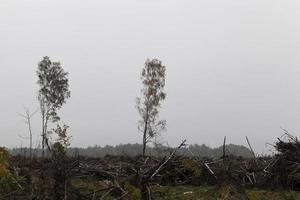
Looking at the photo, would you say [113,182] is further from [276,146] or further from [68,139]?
[276,146]

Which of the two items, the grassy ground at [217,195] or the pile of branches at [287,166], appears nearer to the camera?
the grassy ground at [217,195]

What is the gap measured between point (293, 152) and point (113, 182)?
373 centimetres

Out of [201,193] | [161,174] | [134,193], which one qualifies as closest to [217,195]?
[201,193]

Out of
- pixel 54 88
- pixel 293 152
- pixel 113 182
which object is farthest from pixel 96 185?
pixel 54 88

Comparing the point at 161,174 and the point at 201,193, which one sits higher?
the point at 161,174

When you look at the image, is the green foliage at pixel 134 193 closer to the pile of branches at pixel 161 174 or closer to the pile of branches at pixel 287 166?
the pile of branches at pixel 161 174

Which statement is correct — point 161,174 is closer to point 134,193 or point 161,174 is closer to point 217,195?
point 217,195

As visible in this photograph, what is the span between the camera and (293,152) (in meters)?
7.00

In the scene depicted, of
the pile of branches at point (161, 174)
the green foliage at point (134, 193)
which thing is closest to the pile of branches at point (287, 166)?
the pile of branches at point (161, 174)

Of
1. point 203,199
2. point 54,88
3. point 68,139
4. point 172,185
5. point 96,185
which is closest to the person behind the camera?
point 68,139

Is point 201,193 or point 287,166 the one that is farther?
point 287,166

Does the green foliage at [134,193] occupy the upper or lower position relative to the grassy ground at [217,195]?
upper

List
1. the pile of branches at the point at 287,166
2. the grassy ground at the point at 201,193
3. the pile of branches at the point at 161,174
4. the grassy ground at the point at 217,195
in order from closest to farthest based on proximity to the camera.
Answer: the pile of branches at the point at 161,174
the grassy ground at the point at 201,193
the grassy ground at the point at 217,195
the pile of branches at the point at 287,166

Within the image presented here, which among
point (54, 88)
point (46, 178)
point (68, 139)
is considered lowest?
point (46, 178)
